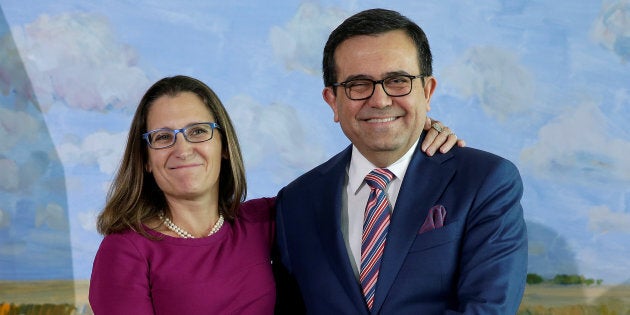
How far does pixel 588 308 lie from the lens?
12.4ft

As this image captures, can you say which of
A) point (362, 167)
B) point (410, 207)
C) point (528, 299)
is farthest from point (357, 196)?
point (528, 299)

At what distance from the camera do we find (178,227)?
2.38m

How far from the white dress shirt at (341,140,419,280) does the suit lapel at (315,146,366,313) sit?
0.10ft

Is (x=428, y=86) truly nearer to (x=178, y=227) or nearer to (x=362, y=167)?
(x=362, y=167)

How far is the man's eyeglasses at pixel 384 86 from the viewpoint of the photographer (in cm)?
221

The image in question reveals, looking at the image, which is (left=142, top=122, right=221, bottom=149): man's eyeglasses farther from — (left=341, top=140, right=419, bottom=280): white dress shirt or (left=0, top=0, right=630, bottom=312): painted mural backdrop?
(left=0, top=0, right=630, bottom=312): painted mural backdrop

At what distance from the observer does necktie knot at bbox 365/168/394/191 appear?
228 cm

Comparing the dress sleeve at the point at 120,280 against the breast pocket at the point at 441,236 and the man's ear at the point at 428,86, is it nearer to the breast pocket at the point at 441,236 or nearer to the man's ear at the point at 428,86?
the breast pocket at the point at 441,236

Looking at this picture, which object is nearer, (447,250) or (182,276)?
(447,250)

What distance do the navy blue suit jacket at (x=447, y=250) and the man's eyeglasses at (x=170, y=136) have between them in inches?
17.7

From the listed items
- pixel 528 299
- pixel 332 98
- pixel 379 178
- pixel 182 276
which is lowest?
pixel 528 299

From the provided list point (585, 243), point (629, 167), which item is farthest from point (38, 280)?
point (629, 167)

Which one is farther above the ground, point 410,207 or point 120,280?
point 410,207

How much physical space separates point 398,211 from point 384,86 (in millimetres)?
342
